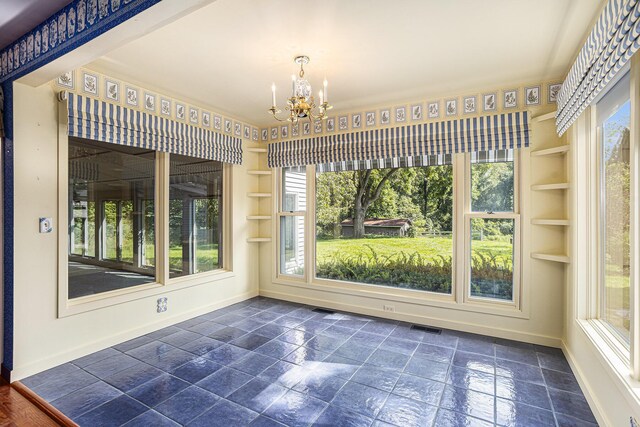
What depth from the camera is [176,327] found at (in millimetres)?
3688

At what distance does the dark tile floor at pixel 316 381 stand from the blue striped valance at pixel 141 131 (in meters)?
2.11

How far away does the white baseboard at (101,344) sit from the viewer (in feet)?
8.46

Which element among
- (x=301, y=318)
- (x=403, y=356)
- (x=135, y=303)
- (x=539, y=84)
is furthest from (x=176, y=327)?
(x=539, y=84)

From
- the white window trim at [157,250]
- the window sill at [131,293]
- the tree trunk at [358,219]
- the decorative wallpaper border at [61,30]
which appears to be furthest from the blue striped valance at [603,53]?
the window sill at [131,293]

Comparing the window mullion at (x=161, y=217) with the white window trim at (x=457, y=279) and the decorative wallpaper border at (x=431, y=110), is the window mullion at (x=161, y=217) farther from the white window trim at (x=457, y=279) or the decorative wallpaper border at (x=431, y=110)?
the white window trim at (x=457, y=279)

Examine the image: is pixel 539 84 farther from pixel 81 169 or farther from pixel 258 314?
pixel 81 169

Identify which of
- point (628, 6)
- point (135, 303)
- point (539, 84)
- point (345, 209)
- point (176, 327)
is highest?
point (539, 84)

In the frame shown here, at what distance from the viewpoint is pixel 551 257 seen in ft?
9.79

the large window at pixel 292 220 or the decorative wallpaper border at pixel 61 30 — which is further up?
the decorative wallpaper border at pixel 61 30

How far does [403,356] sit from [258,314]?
2.00 metres

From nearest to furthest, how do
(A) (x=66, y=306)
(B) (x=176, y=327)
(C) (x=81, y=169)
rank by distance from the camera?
(A) (x=66, y=306)
(C) (x=81, y=169)
(B) (x=176, y=327)

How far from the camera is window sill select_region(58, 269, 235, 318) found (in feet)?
9.46

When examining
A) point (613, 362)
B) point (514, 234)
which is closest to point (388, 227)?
point (514, 234)

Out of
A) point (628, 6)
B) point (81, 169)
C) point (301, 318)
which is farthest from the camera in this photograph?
point (301, 318)
